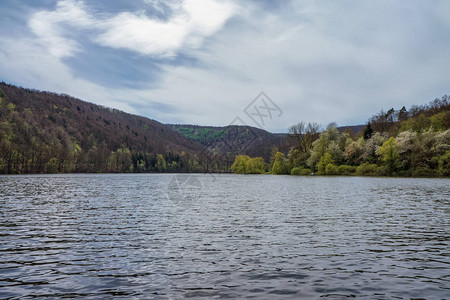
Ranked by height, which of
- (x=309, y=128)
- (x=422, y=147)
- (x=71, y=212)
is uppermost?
(x=309, y=128)

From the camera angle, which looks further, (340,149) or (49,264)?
(340,149)

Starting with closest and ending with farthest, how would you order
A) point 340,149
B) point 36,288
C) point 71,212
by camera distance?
point 36,288 < point 71,212 < point 340,149

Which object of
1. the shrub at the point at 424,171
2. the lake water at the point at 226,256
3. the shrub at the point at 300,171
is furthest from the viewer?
the shrub at the point at 300,171

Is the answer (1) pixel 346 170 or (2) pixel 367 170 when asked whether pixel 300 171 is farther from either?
(2) pixel 367 170

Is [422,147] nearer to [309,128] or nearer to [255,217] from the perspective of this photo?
[309,128]

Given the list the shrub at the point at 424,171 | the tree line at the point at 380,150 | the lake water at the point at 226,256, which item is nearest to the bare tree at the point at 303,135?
the tree line at the point at 380,150

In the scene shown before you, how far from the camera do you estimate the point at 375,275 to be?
1202cm

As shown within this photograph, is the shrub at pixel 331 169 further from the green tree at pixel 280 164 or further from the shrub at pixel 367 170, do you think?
the green tree at pixel 280 164

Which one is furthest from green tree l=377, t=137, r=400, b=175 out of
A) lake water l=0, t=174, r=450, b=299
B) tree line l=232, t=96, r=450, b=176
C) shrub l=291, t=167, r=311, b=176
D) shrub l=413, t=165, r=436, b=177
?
lake water l=0, t=174, r=450, b=299

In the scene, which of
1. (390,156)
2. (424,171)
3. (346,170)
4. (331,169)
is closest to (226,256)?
(424,171)

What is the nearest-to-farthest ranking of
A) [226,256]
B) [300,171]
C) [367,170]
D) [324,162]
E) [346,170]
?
[226,256]
[367,170]
[346,170]
[324,162]
[300,171]

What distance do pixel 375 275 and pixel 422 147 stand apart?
10861 cm

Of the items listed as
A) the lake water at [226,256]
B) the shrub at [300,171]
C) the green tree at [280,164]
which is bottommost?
the lake water at [226,256]

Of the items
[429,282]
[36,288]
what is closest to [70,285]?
[36,288]
